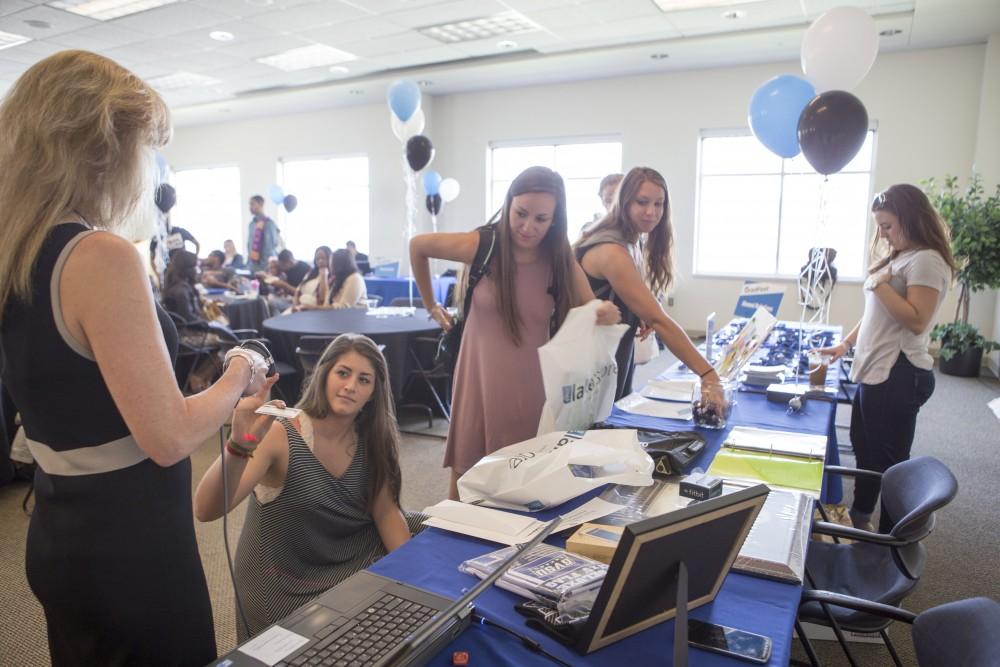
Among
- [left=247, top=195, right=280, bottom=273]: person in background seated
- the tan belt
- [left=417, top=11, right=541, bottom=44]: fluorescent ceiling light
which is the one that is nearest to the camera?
the tan belt

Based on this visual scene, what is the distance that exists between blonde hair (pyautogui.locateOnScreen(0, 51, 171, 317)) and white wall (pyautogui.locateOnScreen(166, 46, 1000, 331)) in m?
4.17

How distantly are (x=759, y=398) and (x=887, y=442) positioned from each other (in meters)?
0.51

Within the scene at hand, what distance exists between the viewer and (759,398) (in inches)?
90.4

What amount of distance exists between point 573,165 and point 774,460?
24.2ft

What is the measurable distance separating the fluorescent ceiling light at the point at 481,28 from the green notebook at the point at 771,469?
5.02 meters

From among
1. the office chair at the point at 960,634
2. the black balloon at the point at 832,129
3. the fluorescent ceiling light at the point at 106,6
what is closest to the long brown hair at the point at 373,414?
the office chair at the point at 960,634

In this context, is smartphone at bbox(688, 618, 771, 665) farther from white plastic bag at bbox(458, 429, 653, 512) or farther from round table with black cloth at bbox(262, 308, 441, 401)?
round table with black cloth at bbox(262, 308, 441, 401)

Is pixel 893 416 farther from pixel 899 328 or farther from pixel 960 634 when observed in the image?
pixel 960 634

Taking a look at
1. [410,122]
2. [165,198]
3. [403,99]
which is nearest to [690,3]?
[403,99]

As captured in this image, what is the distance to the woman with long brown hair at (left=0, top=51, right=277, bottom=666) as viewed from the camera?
0.84m

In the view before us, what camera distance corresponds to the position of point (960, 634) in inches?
37.8

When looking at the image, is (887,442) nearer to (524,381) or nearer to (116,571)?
(524,381)

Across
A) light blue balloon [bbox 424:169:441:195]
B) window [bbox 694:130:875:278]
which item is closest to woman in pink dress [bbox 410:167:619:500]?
window [bbox 694:130:875:278]

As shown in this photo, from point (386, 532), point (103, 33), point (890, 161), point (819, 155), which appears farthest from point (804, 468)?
point (103, 33)
